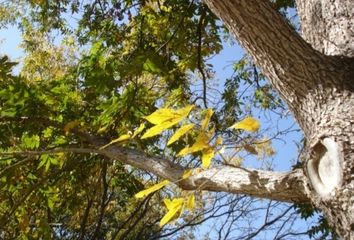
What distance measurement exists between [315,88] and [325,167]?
0.26 metres

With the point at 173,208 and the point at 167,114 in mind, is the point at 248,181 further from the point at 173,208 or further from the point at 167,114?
the point at 167,114

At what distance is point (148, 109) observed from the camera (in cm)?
339

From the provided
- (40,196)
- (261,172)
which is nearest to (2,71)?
(40,196)

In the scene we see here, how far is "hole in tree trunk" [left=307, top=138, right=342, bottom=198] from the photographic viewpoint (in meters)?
→ 1.21

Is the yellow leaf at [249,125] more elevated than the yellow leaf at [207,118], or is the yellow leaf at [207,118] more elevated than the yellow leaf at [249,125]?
the yellow leaf at [207,118]

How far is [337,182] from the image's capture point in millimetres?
1200

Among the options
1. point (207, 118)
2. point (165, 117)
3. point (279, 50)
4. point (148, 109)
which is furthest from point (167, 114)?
point (148, 109)

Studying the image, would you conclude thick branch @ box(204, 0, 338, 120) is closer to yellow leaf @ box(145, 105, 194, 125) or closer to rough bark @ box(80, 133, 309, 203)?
rough bark @ box(80, 133, 309, 203)

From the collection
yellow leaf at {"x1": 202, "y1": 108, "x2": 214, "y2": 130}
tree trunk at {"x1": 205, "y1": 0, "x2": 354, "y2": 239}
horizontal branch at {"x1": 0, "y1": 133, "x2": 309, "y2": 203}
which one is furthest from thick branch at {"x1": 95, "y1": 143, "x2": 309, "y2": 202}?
yellow leaf at {"x1": 202, "y1": 108, "x2": 214, "y2": 130}

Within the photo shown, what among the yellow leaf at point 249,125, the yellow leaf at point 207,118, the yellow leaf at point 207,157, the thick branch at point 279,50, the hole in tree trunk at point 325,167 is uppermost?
the thick branch at point 279,50

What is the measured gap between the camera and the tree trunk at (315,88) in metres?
1.21

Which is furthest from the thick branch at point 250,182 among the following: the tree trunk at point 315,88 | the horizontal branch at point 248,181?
the tree trunk at point 315,88

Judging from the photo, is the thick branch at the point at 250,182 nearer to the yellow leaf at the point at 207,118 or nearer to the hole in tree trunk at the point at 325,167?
the hole in tree trunk at the point at 325,167

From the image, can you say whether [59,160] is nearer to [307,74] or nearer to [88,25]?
[88,25]
